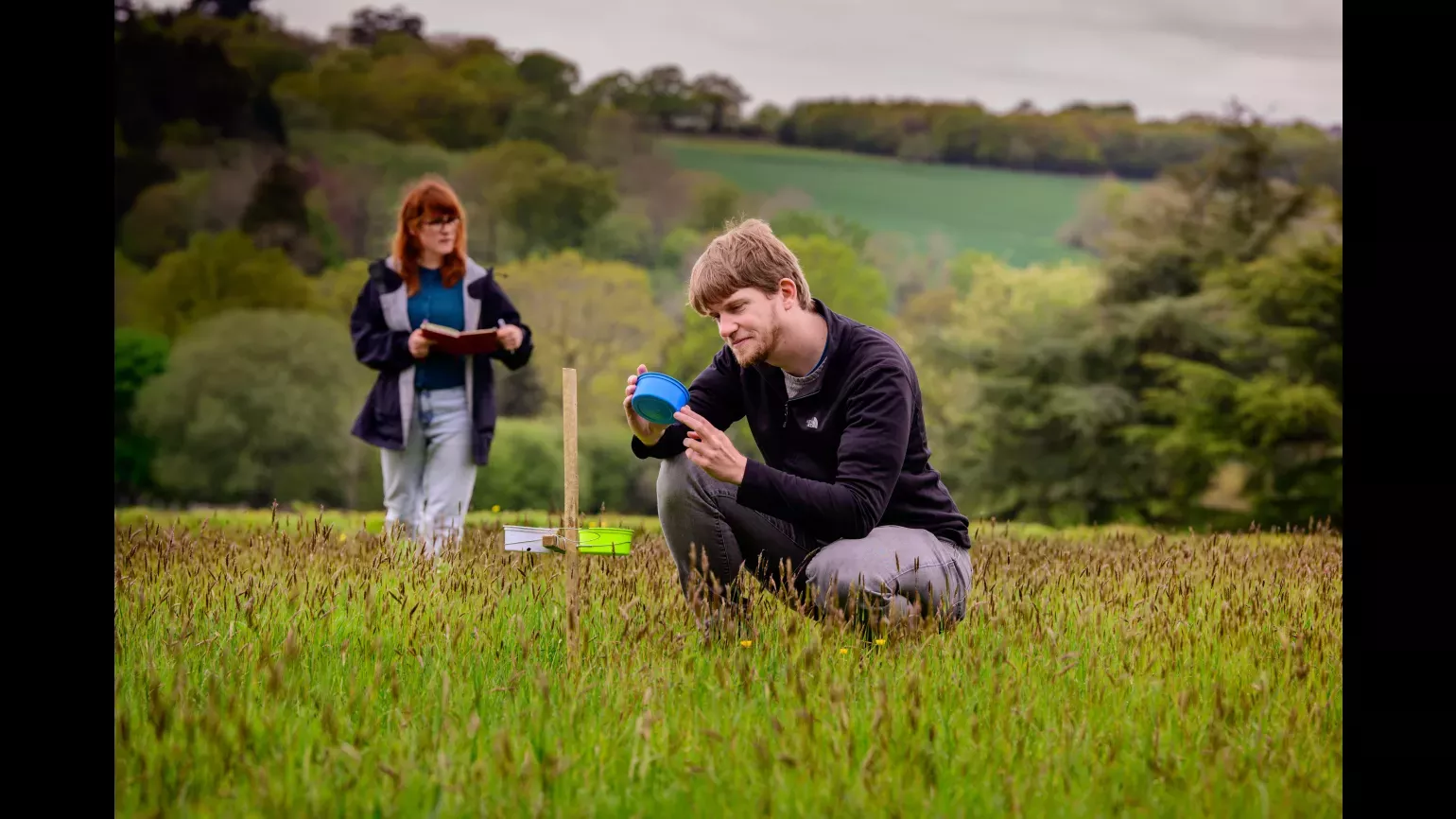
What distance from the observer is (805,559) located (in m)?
4.59

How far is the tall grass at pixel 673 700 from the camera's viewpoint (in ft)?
9.75

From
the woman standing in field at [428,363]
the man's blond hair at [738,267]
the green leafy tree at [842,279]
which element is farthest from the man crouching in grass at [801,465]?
the green leafy tree at [842,279]

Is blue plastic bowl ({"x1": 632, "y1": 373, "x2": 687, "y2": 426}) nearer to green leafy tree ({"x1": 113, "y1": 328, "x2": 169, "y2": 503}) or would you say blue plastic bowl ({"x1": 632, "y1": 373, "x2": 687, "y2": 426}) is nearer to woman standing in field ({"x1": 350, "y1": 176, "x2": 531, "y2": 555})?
woman standing in field ({"x1": 350, "y1": 176, "x2": 531, "y2": 555})

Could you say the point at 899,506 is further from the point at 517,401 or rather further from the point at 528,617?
the point at 517,401

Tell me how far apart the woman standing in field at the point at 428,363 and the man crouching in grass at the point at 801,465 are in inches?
114

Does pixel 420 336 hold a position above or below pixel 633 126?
below

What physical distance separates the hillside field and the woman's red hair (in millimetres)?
51957

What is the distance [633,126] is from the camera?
198ft

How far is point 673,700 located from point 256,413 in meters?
38.7

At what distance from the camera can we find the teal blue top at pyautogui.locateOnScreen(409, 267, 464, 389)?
7.38m

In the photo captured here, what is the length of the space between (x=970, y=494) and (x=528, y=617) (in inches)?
1091

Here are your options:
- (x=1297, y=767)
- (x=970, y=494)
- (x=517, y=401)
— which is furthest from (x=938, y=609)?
(x=517, y=401)

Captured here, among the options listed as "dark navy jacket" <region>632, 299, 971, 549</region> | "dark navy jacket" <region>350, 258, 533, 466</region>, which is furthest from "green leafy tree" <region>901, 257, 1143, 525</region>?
"dark navy jacket" <region>632, 299, 971, 549</region>

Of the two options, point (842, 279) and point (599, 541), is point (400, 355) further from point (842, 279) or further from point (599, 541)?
point (842, 279)
